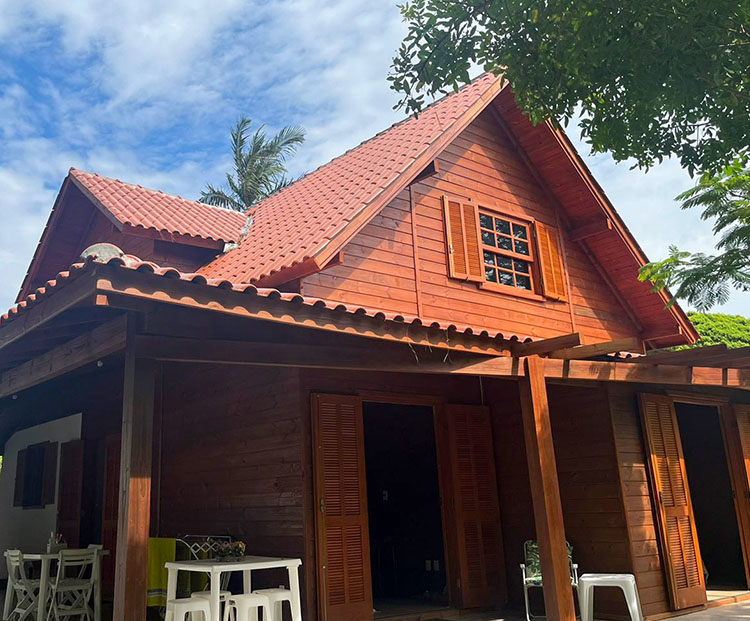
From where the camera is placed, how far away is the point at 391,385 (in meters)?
7.60

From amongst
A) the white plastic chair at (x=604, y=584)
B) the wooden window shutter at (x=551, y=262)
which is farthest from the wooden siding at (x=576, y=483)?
the wooden window shutter at (x=551, y=262)

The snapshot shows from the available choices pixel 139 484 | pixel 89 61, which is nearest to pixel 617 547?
pixel 139 484

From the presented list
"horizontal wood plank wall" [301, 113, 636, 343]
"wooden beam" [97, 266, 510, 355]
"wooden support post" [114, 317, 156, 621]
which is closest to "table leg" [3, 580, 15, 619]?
"wooden support post" [114, 317, 156, 621]

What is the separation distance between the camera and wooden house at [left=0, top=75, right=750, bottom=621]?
4801mm

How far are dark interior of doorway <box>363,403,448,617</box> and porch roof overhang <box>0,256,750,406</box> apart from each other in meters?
3.73

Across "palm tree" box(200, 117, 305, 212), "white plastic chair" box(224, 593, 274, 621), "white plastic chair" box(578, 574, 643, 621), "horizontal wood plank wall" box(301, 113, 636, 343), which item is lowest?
"white plastic chair" box(578, 574, 643, 621)

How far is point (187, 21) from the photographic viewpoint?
23.7 feet

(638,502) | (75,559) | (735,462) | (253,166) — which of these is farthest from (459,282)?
(253,166)

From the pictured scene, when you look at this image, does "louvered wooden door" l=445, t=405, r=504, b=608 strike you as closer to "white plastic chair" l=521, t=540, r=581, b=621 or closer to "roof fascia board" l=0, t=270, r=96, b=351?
"white plastic chair" l=521, t=540, r=581, b=621

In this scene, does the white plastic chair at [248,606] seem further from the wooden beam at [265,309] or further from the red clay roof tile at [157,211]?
the red clay roof tile at [157,211]

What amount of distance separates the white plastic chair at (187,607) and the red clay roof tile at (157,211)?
4.73m

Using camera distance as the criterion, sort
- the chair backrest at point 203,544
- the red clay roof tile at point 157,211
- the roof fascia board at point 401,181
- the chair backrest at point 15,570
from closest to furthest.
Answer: the chair backrest at point 203,544 → the roof fascia board at point 401,181 → the chair backrest at point 15,570 → the red clay roof tile at point 157,211

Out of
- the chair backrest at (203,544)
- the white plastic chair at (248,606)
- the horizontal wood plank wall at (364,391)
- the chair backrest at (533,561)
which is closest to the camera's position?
the white plastic chair at (248,606)

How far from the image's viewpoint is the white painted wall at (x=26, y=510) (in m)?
10.1
